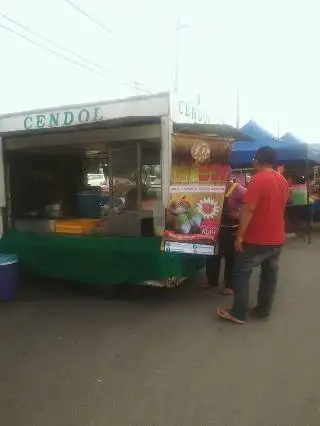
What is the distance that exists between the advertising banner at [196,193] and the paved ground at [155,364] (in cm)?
89

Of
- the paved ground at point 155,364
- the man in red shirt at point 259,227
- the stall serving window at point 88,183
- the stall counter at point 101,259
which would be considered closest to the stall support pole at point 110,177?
the stall serving window at point 88,183

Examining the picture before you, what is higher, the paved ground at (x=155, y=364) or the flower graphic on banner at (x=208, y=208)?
the flower graphic on banner at (x=208, y=208)

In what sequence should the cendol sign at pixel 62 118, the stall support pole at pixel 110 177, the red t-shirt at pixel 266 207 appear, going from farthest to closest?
the stall support pole at pixel 110 177 < the cendol sign at pixel 62 118 < the red t-shirt at pixel 266 207

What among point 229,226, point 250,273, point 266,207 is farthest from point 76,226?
point 266,207

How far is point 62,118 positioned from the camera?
533 cm

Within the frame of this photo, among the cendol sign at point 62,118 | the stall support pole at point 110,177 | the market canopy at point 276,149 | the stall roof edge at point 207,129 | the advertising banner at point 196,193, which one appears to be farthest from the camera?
the market canopy at point 276,149

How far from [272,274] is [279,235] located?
0.48 meters

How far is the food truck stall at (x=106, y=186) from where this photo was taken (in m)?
4.73

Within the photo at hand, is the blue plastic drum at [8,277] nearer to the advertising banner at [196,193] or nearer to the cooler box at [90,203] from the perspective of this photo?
the cooler box at [90,203]

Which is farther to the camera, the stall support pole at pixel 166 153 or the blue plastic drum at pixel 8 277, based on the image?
the blue plastic drum at pixel 8 277

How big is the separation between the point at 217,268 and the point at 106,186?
2.07 m

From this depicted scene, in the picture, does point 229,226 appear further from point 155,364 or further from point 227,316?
point 155,364

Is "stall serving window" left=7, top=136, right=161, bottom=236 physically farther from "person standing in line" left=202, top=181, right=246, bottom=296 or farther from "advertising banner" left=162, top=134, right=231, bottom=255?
"person standing in line" left=202, top=181, right=246, bottom=296

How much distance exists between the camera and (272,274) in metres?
4.36
